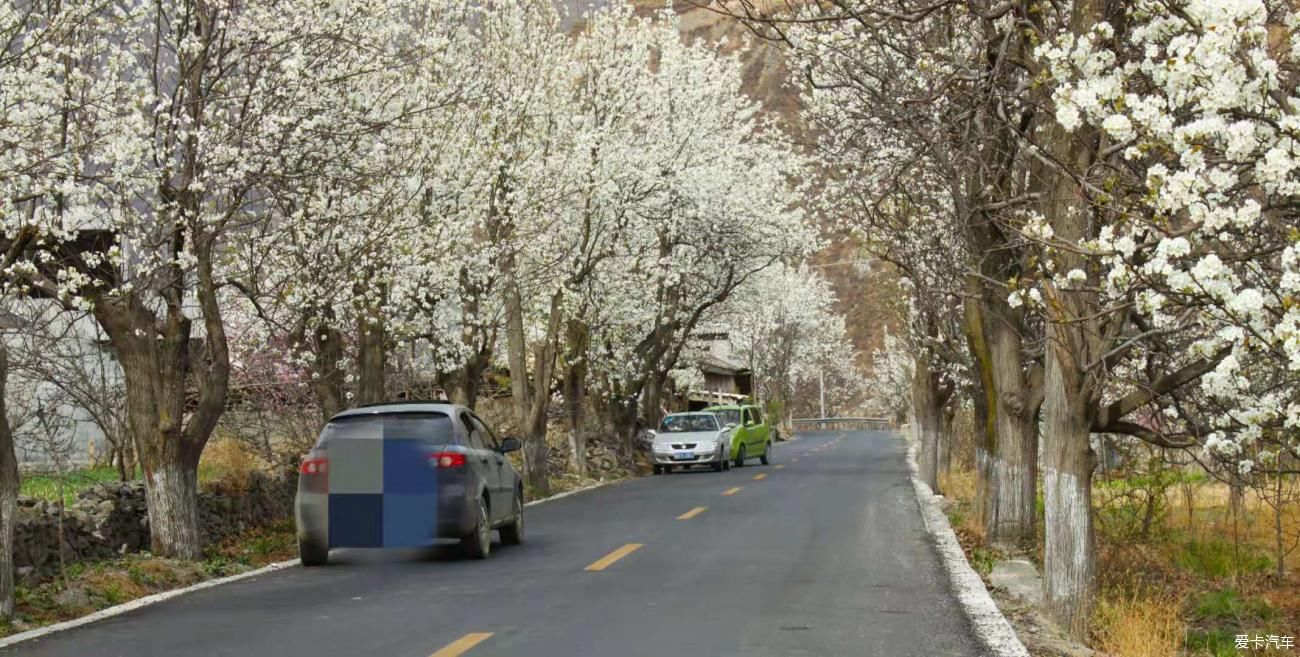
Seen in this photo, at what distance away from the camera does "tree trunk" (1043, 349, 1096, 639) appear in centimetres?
1094

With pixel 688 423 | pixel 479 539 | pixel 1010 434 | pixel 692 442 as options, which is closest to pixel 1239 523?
pixel 1010 434

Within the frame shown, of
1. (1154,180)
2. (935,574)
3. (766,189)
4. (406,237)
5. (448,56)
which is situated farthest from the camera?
(766,189)

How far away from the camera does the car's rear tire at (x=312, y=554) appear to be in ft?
48.4

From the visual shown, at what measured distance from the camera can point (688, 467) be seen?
42.0 m

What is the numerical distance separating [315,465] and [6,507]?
334 centimetres

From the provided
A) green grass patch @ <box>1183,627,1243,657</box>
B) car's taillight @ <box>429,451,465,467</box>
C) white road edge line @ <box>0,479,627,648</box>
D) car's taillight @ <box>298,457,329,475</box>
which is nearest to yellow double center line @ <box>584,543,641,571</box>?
car's taillight @ <box>429,451,465,467</box>

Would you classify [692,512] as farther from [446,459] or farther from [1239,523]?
[1239,523]

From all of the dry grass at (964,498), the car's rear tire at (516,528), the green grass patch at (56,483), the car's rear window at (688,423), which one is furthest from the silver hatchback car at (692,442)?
the car's rear tire at (516,528)

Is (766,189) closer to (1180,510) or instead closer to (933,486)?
(933,486)

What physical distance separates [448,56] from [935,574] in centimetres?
1321

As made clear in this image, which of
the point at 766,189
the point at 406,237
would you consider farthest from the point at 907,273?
the point at 766,189

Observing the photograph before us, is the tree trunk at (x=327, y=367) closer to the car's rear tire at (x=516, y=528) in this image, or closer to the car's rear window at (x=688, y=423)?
the car's rear tire at (x=516, y=528)

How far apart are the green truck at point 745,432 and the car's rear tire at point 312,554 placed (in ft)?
84.6

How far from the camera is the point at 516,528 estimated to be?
56.5 ft
